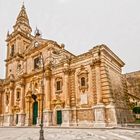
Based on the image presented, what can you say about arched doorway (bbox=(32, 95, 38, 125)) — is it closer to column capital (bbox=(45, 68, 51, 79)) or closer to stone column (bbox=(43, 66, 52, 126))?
stone column (bbox=(43, 66, 52, 126))

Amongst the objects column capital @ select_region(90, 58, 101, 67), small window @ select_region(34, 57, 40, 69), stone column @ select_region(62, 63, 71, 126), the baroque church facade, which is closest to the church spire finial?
the baroque church facade

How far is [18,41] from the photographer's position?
118 ft

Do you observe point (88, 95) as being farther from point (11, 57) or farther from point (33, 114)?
point (11, 57)

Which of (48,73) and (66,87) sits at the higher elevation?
(48,73)

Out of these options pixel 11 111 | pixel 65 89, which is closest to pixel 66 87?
pixel 65 89

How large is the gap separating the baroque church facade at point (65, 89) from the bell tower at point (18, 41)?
0.60 m

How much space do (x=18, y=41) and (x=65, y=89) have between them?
17.3 meters

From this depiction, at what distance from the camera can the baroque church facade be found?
20.5 m

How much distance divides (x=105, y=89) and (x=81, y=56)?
5460mm

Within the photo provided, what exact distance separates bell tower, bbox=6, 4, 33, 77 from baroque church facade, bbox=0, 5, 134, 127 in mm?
601

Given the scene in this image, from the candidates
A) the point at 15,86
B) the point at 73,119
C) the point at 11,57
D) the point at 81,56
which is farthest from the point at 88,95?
the point at 11,57

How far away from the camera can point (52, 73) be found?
1027 inches

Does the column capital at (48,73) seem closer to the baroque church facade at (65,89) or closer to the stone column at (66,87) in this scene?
the baroque church facade at (65,89)

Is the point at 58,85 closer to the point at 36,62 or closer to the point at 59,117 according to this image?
the point at 59,117
